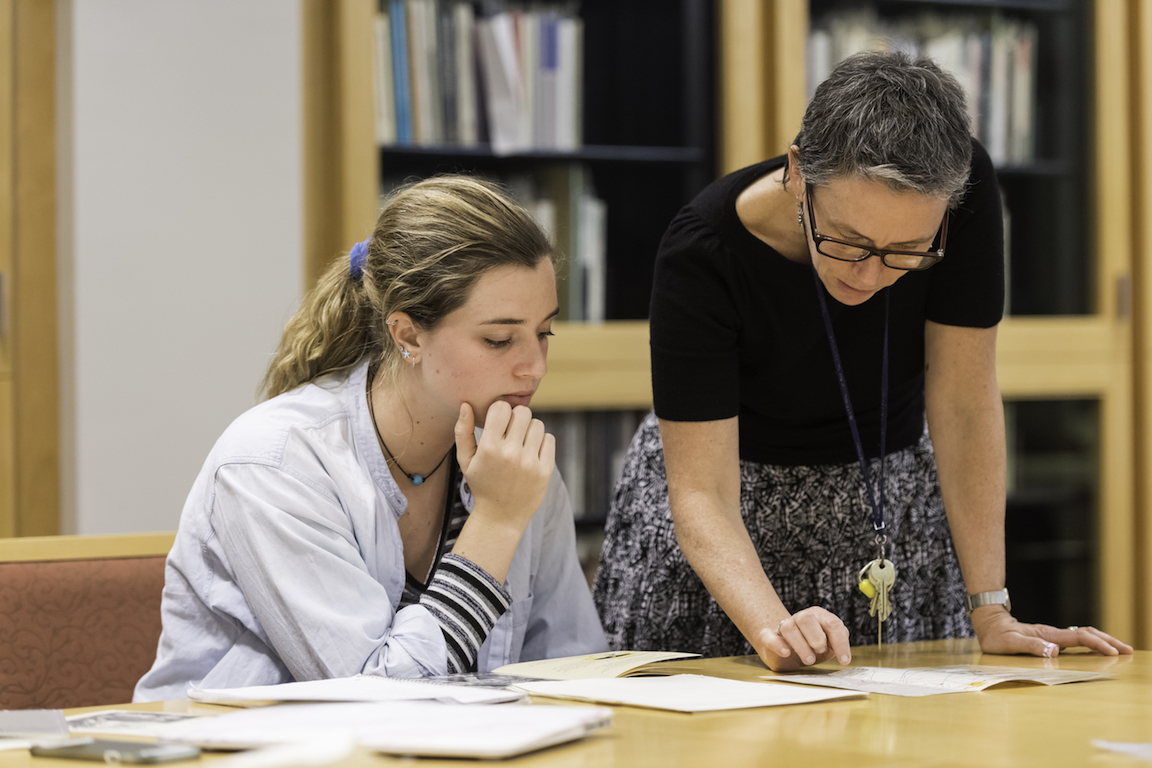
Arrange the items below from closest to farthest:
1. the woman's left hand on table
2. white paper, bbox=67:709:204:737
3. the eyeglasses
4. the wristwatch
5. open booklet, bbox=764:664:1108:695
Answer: white paper, bbox=67:709:204:737, open booklet, bbox=764:664:1108:695, the eyeglasses, the woman's left hand on table, the wristwatch

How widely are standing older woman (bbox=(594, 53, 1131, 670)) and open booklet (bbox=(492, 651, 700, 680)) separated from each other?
0.10 metres

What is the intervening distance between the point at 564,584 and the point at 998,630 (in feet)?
1.73

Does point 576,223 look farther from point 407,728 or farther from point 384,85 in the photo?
point 407,728

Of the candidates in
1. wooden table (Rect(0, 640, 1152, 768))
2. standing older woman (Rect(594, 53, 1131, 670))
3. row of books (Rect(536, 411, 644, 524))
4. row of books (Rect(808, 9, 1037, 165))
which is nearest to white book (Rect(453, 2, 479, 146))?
row of books (Rect(536, 411, 644, 524))

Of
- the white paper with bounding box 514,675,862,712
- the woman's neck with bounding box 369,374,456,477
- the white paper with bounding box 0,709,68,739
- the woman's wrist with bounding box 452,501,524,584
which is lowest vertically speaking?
the white paper with bounding box 514,675,862,712

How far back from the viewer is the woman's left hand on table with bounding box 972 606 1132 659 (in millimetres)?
1313

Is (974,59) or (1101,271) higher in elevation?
(974,59)

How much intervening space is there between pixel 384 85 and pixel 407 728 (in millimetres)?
1719

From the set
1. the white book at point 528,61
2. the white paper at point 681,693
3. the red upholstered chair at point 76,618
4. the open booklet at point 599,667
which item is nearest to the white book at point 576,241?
the white book at point 528,61

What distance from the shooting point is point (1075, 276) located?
9.02 ft

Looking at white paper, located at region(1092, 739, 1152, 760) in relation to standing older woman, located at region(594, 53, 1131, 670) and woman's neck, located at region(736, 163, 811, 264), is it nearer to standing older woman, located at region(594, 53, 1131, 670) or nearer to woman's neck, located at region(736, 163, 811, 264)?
standing older woman, located at region(594, 53, 1131, 670)

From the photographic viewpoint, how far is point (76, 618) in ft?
4.72

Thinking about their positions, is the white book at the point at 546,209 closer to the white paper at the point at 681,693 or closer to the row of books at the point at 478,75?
the row of books at the point at 478,75

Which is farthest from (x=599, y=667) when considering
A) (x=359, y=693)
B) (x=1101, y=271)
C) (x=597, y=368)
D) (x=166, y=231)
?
(x=1101, y=271)
